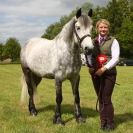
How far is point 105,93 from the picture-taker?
831 centimetres

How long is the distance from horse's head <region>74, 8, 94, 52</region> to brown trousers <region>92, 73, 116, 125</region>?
909mm

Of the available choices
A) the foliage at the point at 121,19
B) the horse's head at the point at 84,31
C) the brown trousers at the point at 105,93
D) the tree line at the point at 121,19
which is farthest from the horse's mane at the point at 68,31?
the foliage at the point at 121,19

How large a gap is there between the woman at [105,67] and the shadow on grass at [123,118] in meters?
0.82

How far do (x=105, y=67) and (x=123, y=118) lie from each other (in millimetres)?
2415

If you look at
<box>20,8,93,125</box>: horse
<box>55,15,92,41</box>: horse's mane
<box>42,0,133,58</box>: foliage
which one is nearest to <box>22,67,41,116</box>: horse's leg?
<box>20,8,93,125</box>: horse

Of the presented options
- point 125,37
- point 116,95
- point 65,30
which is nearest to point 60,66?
point 65,30

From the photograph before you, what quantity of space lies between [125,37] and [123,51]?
9.57ft

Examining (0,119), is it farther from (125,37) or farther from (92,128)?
(125,37)

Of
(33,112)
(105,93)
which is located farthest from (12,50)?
(105,93)

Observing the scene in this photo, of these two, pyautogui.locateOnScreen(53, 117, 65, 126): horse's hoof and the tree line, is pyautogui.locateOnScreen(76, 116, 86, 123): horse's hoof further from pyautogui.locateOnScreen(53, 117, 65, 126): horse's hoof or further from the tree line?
the tree line

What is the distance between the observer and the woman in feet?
26.5

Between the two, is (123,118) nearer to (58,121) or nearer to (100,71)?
(58,121)

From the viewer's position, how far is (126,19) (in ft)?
242

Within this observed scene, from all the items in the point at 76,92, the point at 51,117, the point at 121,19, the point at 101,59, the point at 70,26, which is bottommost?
the point at 51,117
